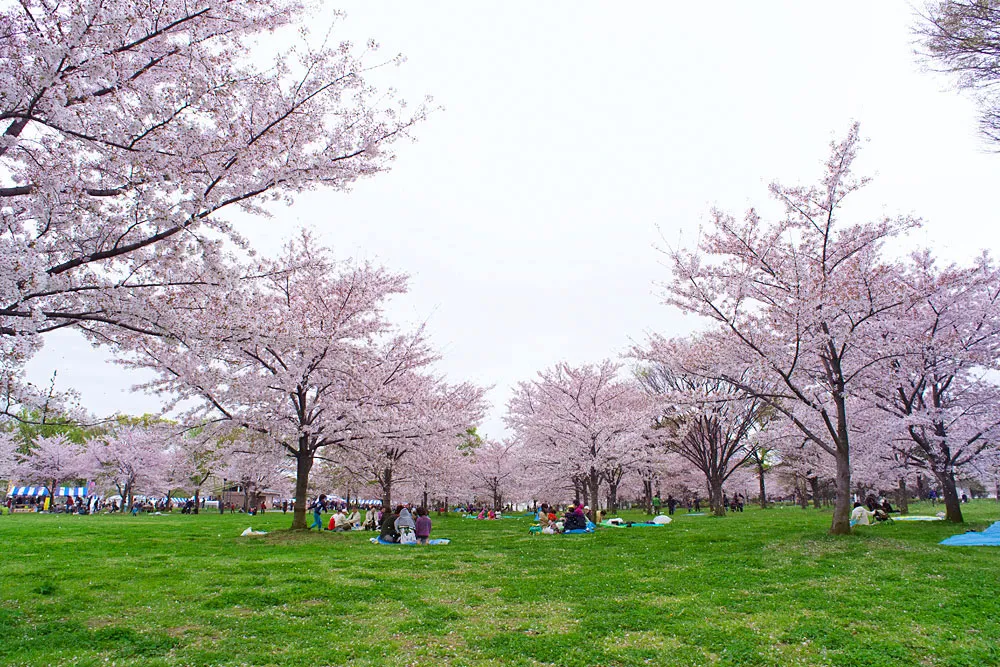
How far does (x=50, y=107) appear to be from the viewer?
5500 mm

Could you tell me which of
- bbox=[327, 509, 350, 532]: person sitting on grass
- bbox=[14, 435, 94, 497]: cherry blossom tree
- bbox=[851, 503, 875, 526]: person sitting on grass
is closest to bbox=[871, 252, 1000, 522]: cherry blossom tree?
bbox=[851, 503, 875, 526]: person sitting on grass

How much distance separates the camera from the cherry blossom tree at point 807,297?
43.8 feet

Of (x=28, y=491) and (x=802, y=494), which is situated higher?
(x=28, y=491)

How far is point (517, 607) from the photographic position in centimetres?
686

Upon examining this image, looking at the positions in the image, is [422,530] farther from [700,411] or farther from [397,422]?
[700,411]

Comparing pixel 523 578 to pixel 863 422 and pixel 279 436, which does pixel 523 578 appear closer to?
pixel 279 436

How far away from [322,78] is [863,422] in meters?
20.4

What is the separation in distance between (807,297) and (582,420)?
14746 millimetres

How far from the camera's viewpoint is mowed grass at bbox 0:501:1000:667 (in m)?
4.97

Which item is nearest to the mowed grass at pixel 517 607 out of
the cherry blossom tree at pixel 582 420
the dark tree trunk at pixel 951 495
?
the dark tree trunk at pixel 951 495

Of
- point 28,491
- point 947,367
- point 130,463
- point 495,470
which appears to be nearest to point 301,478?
point 947,367

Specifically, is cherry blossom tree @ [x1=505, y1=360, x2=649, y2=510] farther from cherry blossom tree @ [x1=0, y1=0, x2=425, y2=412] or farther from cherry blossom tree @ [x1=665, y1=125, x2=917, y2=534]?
cherry blossom tree @ [x1=0, y1=0, x2=425, y2=412]

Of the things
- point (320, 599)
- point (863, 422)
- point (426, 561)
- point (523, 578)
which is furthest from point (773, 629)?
point (863, 422)

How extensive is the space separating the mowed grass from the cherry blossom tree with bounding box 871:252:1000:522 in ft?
20.7
